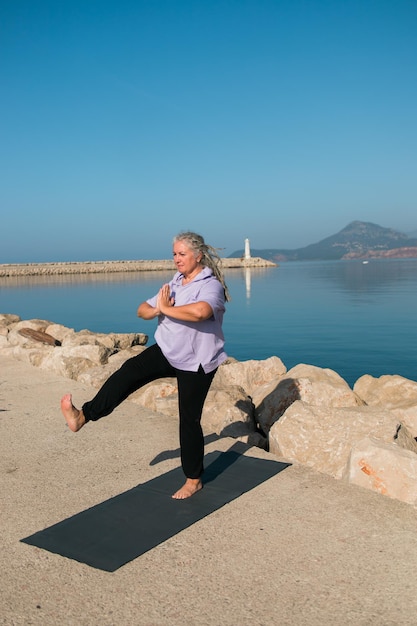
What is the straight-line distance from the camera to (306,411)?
5.00 metres

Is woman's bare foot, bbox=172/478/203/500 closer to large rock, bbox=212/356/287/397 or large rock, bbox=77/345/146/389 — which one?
large rock, bbox=77/345/146/389

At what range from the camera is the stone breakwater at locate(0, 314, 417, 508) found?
4.26 meters

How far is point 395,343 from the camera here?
16.5 m

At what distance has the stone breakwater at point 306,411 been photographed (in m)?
4.26

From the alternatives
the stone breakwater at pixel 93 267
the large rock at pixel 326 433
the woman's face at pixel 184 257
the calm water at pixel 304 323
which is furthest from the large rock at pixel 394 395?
the stone breakwater at pixel 93 267

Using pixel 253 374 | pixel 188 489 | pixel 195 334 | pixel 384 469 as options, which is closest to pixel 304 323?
pixel 253 374

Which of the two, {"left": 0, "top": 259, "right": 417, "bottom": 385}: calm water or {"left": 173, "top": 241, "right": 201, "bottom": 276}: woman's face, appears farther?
{"left": 0, "top": 259, "right": 417, "bottom": 385}: calm water

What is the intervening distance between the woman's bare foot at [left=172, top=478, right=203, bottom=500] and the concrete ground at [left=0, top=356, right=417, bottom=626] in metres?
0.30

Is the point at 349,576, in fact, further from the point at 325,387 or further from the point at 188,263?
the point at 325,387

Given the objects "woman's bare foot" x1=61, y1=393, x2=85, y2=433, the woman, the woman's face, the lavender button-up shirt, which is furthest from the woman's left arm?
"woman's bare foot" x1=61, y1=393, x2=85, y2=433

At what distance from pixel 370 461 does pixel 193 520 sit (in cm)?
129

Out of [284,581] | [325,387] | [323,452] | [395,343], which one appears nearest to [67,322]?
[395,343]

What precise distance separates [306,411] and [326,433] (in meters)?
0.27

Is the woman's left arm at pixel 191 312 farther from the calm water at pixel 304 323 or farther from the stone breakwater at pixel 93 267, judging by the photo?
the stone breakwater at pixel 93 267
